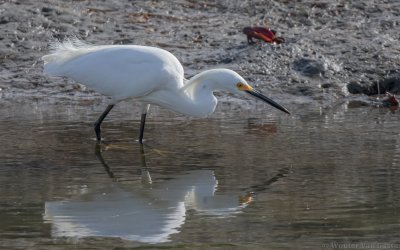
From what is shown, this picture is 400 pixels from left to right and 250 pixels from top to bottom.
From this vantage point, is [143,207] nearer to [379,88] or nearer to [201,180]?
[201,180]

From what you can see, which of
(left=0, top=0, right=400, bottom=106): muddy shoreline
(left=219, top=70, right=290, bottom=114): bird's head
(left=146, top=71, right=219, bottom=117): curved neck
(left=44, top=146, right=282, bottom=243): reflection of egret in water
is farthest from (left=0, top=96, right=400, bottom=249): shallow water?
(left=0, top=0, right=400, bottom=106): muddy shoreline

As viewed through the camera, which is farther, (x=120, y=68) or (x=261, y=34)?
(x=261, y=34)

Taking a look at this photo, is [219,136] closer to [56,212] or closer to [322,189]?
[322,189]

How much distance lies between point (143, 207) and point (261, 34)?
5.84 metres

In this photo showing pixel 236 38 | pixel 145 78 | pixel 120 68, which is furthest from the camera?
pixel 236 38

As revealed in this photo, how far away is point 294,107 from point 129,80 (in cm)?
244

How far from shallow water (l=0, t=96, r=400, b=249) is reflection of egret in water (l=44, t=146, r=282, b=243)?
0.01m

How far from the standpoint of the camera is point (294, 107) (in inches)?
432

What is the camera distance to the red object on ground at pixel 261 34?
39.4 ft

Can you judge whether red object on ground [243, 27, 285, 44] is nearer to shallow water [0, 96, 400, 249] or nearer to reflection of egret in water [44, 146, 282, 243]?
shallow water [0, 96, 400, 249]

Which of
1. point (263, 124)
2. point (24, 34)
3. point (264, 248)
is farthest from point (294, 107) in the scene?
point (264, 248)

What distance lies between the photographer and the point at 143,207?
6.61 m

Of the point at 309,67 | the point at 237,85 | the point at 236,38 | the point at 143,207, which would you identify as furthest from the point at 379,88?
the point at 143,207

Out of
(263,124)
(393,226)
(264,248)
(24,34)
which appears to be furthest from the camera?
(24,34)
